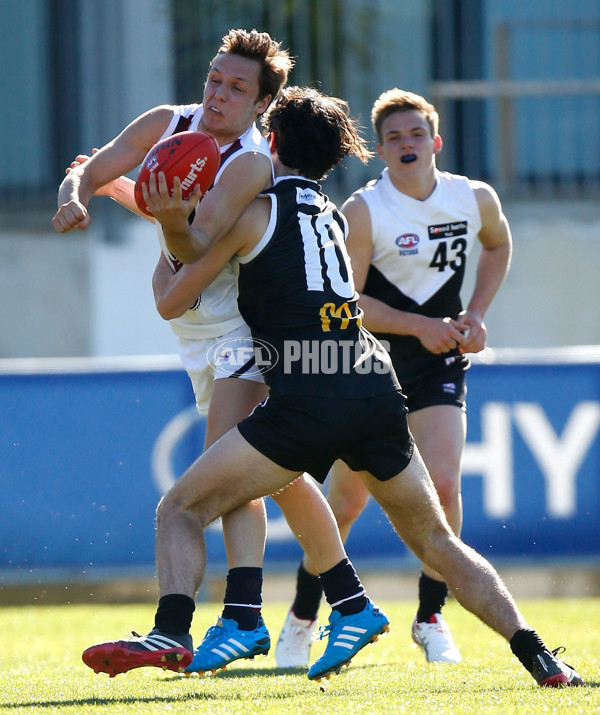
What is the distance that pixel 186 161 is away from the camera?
4.16m

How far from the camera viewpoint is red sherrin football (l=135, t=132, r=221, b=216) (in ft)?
13.6

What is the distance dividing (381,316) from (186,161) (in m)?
1.66

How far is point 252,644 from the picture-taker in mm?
4469

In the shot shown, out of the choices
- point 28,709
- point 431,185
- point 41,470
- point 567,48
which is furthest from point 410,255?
point 567,48

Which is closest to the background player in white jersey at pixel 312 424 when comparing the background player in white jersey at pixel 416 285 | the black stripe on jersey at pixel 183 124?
the black stripe on jersey at pixel 183 124

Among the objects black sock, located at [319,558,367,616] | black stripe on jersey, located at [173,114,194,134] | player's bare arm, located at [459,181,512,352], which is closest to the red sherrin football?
black stripe on jersey, located at [173,114,194,134]

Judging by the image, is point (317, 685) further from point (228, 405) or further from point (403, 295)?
point (403, 295)

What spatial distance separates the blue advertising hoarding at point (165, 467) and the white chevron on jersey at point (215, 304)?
3.70m

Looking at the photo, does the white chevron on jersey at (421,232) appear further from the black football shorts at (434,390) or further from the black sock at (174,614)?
the black sock at (174,614)

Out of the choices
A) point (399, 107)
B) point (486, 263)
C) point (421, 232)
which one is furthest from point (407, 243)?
point (399, 107)

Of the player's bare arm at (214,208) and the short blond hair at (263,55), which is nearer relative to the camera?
the player's bare arm at (214,208)

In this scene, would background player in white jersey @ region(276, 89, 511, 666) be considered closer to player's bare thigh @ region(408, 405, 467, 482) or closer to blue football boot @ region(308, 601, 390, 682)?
player's bare thigh @ region(408, 405, 467, 482)

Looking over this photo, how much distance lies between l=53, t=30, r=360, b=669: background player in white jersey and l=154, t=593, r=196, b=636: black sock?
315 millimetres

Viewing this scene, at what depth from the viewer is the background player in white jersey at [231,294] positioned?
4504 millimetres
